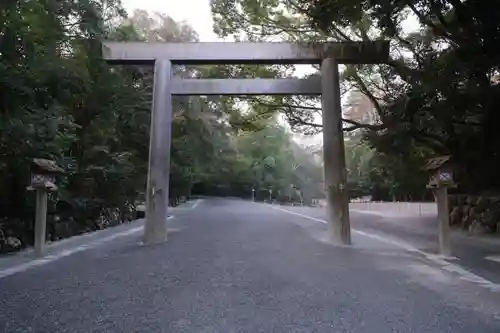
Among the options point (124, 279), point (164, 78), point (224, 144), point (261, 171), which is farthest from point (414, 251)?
point (261, 171)

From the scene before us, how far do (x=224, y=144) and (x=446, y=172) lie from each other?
2888 centimetres

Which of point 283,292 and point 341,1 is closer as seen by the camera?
point 283,292

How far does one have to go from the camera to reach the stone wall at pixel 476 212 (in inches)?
424

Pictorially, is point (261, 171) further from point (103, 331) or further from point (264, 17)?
point (103, 331)

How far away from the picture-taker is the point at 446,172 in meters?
7.51

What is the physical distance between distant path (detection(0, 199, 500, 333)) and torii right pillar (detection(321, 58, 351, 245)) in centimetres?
123

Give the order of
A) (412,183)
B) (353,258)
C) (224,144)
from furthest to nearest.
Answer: (224,144) < (412,183) < (353,258)

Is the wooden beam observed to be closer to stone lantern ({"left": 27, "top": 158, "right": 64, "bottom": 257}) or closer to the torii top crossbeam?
the torii top crossbeam

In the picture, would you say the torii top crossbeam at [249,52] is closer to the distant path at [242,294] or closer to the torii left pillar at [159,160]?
the torii left pillar at [159,160]

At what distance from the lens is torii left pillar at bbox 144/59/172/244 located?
902 cm

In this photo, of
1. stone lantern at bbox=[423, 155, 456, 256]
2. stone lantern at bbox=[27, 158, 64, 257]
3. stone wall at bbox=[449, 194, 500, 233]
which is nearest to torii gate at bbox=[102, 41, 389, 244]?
stone lantern at bbox=[423, 155, 456, 256]

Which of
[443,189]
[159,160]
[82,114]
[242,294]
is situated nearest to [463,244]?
[443,189]

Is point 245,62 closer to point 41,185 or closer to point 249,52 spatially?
point 249,52

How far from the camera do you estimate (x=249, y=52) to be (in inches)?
363
